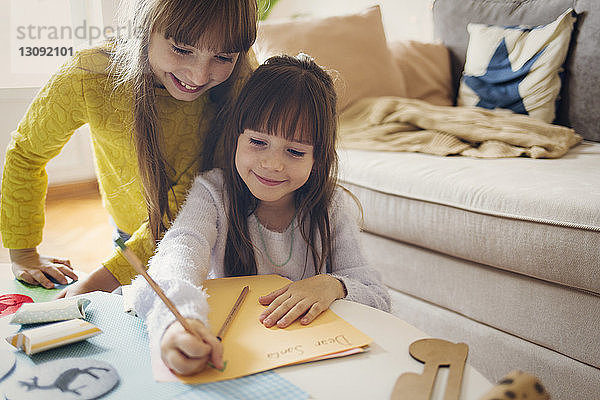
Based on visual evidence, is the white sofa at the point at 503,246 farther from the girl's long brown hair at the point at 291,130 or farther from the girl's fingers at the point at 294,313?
the girl's fingers at the point at 294,313

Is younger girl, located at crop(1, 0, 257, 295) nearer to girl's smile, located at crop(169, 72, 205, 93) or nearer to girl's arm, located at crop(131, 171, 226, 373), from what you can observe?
girl's smile, located at crop(169, 72, 205, 93)

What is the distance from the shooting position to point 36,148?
113cm

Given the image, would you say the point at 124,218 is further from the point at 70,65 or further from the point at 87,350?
the point at 87,350

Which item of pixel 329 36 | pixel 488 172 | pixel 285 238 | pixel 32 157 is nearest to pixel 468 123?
pixel 488 172

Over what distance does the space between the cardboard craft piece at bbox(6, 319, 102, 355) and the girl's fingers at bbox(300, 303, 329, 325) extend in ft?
0.85

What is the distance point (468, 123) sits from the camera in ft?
5.82

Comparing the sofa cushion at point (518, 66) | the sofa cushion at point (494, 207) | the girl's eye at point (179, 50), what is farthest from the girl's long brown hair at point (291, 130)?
the sofa cushion at point (518, 66)

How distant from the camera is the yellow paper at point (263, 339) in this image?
0.63 m

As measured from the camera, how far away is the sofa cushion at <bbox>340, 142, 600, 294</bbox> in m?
1.20

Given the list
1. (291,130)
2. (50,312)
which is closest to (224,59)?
(291,130)

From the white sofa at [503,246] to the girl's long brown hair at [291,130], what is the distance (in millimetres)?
474

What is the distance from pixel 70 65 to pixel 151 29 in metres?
0.25

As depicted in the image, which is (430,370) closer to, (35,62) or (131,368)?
(131,368)

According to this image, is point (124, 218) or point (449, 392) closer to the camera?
point (449, 392)
